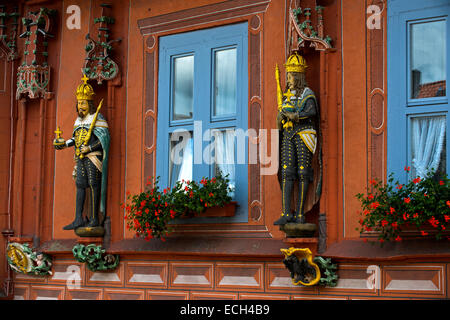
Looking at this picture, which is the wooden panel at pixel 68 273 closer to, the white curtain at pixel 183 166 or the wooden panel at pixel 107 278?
the wooden panel at pixel 107 278

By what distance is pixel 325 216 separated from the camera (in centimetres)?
868

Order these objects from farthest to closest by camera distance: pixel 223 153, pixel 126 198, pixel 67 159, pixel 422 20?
1. pixel 67 159
2. pixel 126 198
3. pixel 223 153
4. pixel 422 20

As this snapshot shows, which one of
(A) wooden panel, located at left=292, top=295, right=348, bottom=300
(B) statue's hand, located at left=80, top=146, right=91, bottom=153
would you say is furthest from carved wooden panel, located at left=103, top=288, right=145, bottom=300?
(A) wooden panel, located at left=292, top=295, right=348, bottom=300

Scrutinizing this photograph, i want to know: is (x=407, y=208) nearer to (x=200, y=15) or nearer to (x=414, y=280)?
(x=414, y=280)

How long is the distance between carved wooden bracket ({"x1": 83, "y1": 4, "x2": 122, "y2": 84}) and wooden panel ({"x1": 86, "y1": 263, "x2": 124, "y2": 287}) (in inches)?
96.8

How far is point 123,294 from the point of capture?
1036cm

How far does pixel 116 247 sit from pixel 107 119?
1.68 m

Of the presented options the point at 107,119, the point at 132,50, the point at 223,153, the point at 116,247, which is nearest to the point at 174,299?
the point at 116,247

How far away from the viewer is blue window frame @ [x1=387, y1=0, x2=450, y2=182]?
819 cm

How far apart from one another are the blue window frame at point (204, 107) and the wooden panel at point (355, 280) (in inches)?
55.7

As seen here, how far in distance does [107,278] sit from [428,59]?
16.1 ft

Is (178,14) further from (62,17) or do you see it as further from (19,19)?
(19,19)

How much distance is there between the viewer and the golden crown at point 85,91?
1059 cm

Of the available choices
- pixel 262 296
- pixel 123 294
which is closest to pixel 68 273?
pixel 123 294
